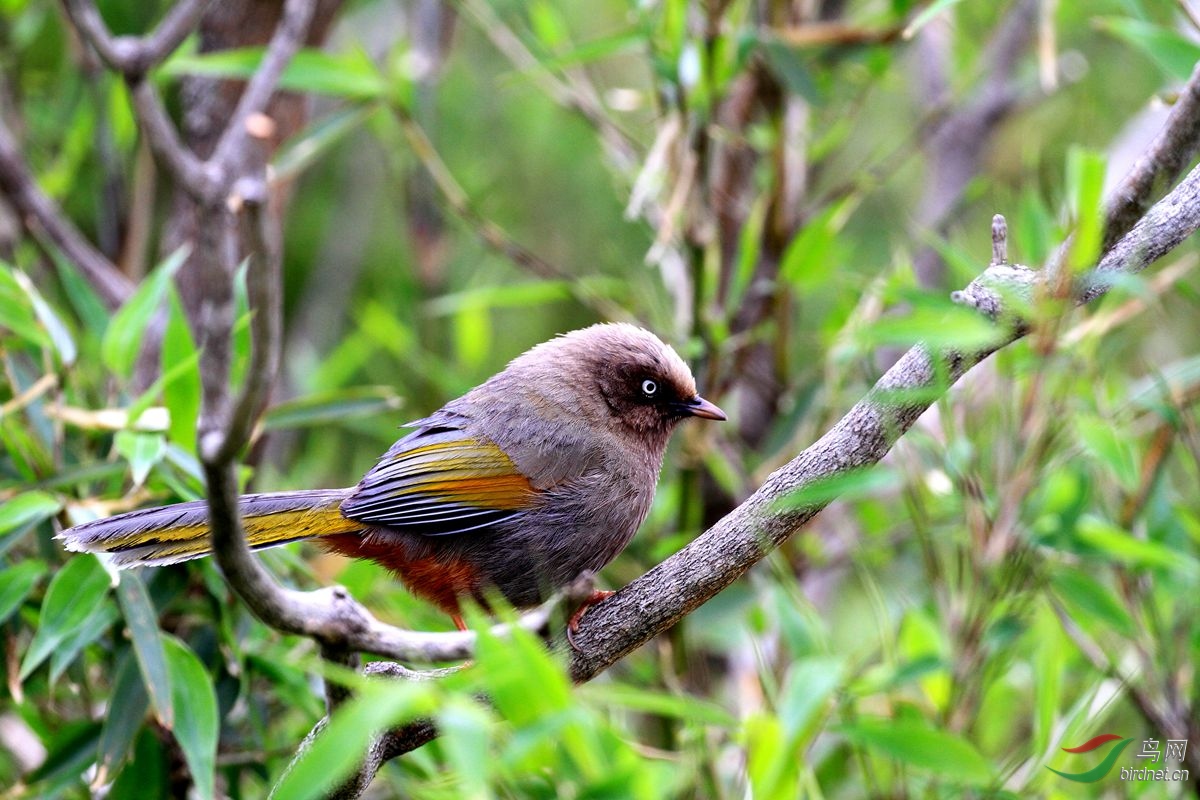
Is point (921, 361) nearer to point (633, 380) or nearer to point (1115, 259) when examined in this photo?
point (1115, 259)

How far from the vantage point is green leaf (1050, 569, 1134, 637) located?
143 inches

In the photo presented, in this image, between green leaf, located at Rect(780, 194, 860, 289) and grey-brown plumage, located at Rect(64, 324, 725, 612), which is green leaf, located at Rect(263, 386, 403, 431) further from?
green leaf, located at Rect(780, 194, 860, 289)

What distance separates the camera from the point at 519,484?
3.72 meters

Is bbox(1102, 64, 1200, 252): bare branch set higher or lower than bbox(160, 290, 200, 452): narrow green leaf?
higher

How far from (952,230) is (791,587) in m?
2.00

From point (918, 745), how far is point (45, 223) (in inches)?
140

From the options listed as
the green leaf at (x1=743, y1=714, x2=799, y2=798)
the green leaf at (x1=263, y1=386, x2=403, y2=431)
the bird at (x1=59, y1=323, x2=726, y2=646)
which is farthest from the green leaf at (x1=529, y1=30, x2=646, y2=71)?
the green leaf at (x1=743, y1=714, x2=799, y2=798)

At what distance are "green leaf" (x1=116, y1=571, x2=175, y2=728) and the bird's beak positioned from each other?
175cm

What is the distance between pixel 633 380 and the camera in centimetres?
402

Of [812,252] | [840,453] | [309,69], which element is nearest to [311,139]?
[309,69]

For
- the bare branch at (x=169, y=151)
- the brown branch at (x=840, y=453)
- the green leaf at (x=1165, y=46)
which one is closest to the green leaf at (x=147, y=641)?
the brown branch at (x=840, y=453)

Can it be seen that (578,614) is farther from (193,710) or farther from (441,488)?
(193,710)

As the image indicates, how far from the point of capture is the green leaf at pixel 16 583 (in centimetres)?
307

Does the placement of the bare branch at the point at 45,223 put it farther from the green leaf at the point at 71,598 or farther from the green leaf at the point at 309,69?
the green leaf at the point at 71,598
